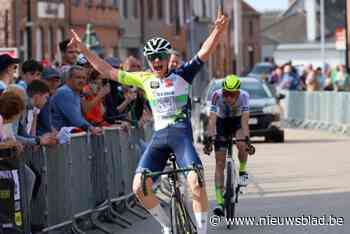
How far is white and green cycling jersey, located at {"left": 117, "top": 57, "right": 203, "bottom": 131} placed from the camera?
1144 cm

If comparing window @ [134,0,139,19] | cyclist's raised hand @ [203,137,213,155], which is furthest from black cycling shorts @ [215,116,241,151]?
window @ [134,0,139,19]

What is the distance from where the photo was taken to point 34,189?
1211 cm

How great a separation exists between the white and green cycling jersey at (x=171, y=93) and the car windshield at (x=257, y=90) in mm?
20367

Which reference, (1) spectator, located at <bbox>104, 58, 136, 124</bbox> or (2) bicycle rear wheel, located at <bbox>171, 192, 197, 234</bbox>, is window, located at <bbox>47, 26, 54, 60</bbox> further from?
(2) bicycle rear wheel, located at <bbox>171, 192, 197, 234</bbox>

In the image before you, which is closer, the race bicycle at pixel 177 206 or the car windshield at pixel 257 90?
the race bicycle at pixel 177 206

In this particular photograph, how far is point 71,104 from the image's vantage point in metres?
14.3

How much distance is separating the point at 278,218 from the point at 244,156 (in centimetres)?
84

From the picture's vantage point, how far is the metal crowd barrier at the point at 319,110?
34.1 meters

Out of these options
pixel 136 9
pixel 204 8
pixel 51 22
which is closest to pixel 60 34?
pixel 51 22

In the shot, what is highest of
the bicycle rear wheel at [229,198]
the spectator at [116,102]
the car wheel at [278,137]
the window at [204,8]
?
the window at [204,8]

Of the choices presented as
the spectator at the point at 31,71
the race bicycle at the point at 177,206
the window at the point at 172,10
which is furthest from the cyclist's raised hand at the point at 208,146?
the window at the point at 172,10

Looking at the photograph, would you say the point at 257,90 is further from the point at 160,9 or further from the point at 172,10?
the point at 172,10

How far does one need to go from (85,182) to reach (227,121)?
1908 millimetres

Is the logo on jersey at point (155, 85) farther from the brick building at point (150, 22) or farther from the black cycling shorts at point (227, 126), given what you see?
the brick building at point (150, 22)
